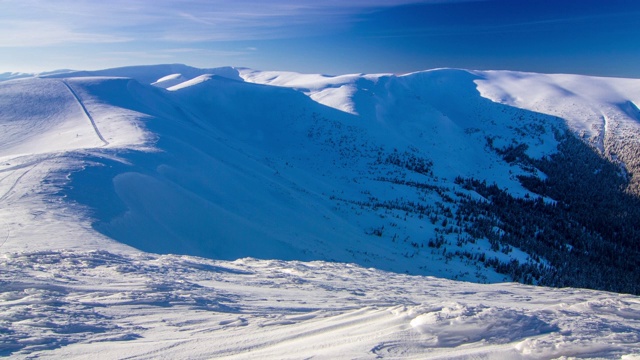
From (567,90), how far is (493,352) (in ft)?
268

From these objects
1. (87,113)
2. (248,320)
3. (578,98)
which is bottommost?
(248,320)

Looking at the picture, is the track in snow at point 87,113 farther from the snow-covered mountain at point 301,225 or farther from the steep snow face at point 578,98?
the steep snow face at point 578,98

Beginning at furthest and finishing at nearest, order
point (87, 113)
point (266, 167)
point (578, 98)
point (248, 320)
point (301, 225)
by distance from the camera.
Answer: point (578, 98)
point (87, 113)
point (266, 167)
point (301, 225)
point (248, 320)

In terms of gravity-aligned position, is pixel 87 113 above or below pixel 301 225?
above

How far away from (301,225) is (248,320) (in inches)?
440

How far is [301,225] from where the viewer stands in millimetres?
16016

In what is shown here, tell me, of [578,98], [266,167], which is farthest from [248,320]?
[578,98]

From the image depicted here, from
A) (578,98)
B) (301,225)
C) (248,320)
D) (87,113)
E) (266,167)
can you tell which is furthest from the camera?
(578,98)

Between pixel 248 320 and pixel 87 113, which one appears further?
pixel 87 113

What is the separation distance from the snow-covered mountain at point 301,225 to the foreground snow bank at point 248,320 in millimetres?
31

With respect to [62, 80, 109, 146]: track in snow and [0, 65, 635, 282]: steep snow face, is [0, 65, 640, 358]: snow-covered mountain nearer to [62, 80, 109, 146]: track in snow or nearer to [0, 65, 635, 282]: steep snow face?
[0, 65, 635, 282]: steep snow face

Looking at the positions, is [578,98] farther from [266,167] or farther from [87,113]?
[87,113]

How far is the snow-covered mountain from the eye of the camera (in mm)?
4348

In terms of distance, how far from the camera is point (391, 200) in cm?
2559
